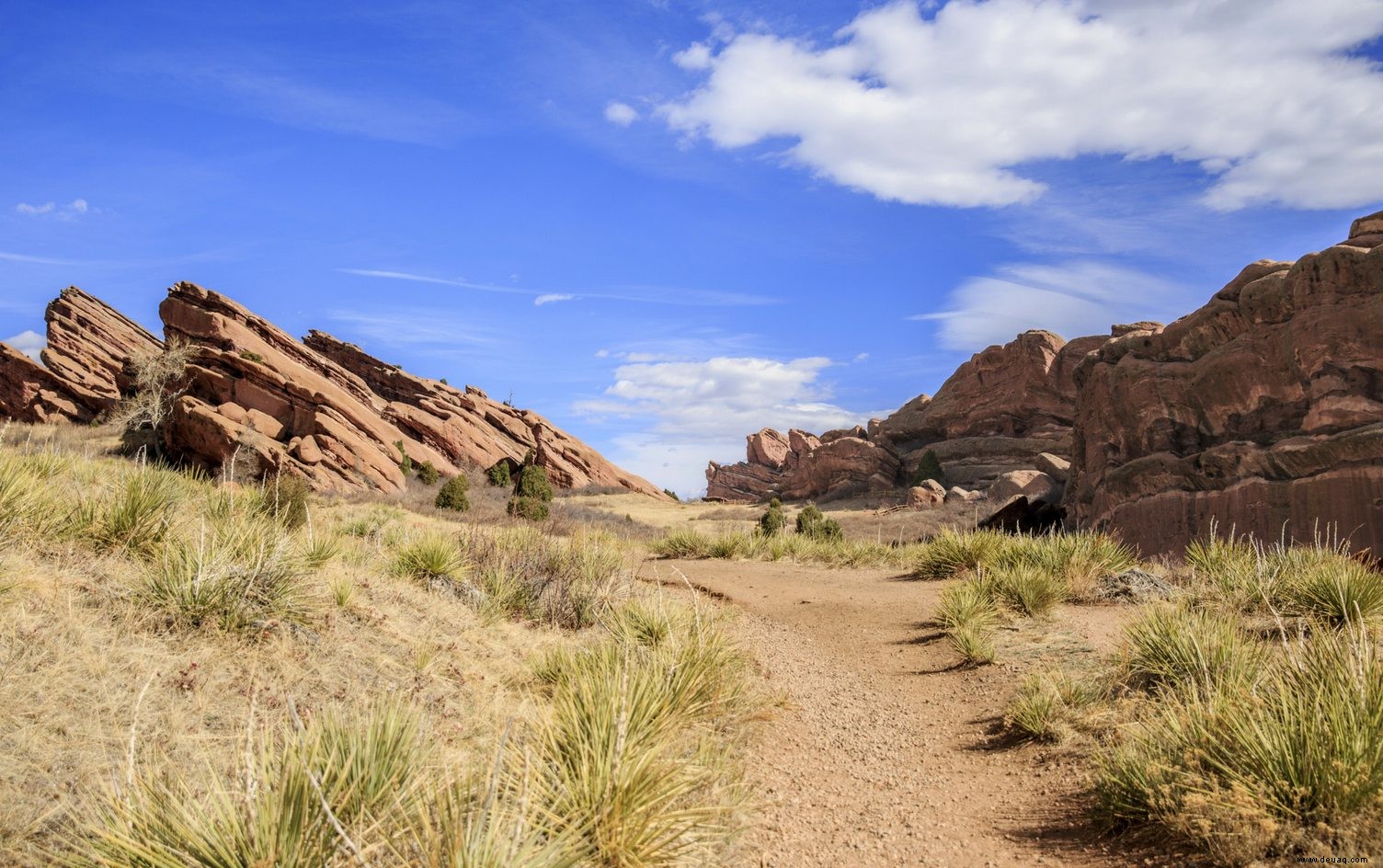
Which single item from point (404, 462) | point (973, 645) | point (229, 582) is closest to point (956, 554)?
point (973, 645)

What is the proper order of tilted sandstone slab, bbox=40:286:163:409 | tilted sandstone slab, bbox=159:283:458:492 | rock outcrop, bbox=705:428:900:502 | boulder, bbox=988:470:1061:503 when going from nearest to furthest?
1. tilted sandstone slab, bbox=159:283:458:492
2. boulder, bbox=988:470:1061:503
3. tilted sandstone slab, bbox=40:286:163:409
4. rock outcrop, bbox=705:428:900:502

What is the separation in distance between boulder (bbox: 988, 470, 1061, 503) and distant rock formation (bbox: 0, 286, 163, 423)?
46.0 meters

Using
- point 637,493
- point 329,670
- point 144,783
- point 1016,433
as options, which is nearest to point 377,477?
point 637,493

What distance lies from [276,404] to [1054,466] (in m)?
38.4

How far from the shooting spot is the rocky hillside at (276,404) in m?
32.5

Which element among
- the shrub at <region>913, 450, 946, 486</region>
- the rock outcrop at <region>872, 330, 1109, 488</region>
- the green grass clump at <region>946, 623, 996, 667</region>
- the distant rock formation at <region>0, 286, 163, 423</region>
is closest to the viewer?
the green grass clump at <region>946, 623, 996, 667</region>

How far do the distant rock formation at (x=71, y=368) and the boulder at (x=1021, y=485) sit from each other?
151 ft

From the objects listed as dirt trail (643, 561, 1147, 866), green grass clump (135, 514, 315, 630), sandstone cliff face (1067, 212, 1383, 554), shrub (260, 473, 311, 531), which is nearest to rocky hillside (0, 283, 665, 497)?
shrub (260, 473, 311, 531)

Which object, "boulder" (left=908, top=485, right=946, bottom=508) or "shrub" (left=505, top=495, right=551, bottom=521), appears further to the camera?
"boulder" (left=908, top=485, right=946, bottom=508)

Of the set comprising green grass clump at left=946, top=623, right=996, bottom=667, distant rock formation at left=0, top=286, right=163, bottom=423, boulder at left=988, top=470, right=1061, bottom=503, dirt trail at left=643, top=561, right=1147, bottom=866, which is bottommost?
dirt trail at left=643, top=561, right=1147, bottom=866

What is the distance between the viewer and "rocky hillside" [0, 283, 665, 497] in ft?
107

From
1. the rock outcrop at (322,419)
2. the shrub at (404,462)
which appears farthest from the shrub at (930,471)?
the shrub at (404,462)

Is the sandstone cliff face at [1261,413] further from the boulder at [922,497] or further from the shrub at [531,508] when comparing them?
the boulder at [922,497]

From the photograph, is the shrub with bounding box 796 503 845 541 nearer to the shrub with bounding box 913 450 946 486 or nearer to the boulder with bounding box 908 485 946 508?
the boulder with bounding box 908 485 946 508
